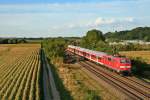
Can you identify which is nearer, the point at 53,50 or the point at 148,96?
the point at 148,96

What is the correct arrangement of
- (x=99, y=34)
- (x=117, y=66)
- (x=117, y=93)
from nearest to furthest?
(x=117, y=93) → (x=117, y=66) → (x=99, y=34)

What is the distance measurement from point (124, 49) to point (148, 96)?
337ft

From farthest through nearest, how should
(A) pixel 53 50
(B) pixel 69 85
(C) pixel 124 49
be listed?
(C) pixel 124 49 → (A) pixel 53 50 → (B) pixel 69 85

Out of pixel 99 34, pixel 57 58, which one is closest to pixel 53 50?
pixel 57 58

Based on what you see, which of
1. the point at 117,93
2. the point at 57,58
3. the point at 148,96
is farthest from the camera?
the point at 57,58

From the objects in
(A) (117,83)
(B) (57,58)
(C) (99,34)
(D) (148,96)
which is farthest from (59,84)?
(C) (99,34)

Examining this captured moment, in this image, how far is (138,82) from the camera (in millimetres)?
38719

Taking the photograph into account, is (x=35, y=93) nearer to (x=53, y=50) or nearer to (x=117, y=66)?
(x=117, y=66)

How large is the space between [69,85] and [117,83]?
16.5 feet

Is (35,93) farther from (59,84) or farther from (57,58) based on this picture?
(57,58)

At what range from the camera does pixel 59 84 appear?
40.4 meters

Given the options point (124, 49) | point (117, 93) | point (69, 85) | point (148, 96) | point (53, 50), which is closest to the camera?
point (148, 96)

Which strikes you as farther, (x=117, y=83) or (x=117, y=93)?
(x=117, y=83)

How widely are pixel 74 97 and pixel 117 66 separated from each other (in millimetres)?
15426
